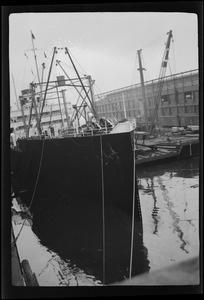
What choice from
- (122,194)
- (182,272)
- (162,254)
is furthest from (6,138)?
(122,194)

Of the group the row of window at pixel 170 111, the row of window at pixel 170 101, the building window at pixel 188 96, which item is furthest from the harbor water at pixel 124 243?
the building window at pixel 188 96

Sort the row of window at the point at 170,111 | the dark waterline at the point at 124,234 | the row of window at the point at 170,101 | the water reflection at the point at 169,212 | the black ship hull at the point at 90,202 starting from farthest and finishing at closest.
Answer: the row of window at the point at 170,111 → the row of window at the point at 170,101 → the black ship hull at the point at 90,202 → the water reflection at the point at 169,212 → the dark waterline at the point at 124,234

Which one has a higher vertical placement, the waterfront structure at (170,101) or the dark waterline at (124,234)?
the waterfront structure at (170,101)

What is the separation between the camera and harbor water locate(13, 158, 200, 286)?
7227mm

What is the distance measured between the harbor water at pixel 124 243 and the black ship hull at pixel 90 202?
1.7 inches

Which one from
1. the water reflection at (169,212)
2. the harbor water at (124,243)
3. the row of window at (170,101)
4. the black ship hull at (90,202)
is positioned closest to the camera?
the harbor water at (124,243)

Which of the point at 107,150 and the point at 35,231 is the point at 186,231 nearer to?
the point at 107,150

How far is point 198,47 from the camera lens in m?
3.33

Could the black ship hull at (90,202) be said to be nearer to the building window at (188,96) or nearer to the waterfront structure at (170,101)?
the waterfront structure at (170,101)

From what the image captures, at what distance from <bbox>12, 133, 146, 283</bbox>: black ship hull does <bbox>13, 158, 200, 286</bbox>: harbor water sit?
0.04m

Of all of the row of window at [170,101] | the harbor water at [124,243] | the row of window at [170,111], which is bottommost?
the harbor water at [124,243]

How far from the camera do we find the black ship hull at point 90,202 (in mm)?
8047

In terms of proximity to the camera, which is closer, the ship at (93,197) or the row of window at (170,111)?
the ship at (93,197)

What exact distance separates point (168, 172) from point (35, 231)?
35.4ft
